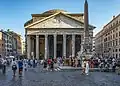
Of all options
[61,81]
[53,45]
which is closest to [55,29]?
[53,45]

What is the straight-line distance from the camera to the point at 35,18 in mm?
77875

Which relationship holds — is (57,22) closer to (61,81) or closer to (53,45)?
(53,45)

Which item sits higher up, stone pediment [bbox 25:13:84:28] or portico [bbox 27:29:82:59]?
stone pediment [bbox 25:13:84:28]

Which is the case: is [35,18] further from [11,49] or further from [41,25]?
[11,49]

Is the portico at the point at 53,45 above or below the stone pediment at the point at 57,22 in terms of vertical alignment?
below

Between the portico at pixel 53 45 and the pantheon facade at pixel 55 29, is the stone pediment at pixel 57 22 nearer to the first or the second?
the pantheon facade at pixel 55 29

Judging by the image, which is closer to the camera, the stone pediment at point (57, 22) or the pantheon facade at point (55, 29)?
the pantheon facade at point (55, 29)

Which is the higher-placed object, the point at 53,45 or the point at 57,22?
the point at 57,22

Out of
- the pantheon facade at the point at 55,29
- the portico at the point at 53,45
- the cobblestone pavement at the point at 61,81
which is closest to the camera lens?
the cobblestone pavement at the point at 61,81

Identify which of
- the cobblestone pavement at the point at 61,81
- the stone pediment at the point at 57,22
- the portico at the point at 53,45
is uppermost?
the stone pediment at the point at 57,22

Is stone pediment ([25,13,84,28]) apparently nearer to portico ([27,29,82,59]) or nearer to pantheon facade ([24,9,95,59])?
pantheon facade ([24,9,95,59])

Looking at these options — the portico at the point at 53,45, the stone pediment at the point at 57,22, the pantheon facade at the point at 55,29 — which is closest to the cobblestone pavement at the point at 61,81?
the portico at the point at 53,45

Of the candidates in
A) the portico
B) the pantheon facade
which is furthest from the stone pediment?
the portico

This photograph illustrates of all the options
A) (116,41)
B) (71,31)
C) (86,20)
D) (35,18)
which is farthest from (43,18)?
(86,20)
